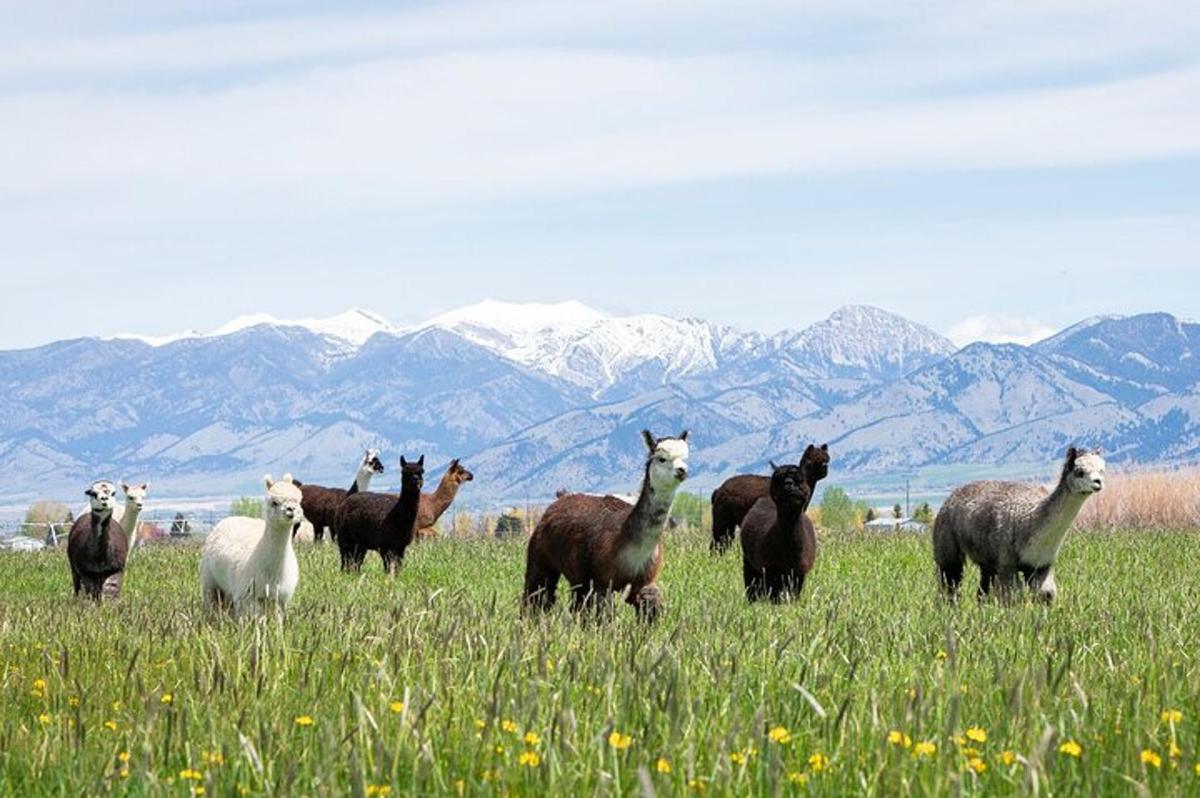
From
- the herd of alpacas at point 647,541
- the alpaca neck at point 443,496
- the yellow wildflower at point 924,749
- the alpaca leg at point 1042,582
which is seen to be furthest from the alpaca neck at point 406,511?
the yellow wildflower at point 924,749

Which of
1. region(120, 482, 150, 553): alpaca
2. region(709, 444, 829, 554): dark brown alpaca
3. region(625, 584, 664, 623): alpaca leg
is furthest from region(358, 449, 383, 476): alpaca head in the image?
region(625, 584, 664, 623): alpaca leg

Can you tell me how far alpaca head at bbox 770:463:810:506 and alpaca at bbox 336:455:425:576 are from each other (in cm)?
724

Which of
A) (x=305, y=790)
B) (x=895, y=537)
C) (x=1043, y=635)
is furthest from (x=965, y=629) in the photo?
(x=895, y=537)

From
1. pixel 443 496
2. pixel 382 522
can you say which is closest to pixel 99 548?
pixel 382 522

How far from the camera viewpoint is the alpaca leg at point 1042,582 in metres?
13.4

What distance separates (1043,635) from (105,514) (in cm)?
1082

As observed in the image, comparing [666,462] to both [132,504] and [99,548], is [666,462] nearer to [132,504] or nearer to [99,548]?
Result: [99,548]

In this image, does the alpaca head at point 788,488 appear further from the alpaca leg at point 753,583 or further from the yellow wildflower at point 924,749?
the yellow wildflower at point 924,749

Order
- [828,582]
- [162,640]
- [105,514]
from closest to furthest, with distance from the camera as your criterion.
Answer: [162,640], [828,582], [105,514]

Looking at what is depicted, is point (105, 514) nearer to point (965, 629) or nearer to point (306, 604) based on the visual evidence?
point (306, 604)

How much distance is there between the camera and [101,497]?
17266 millimetres

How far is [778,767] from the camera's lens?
166 inches

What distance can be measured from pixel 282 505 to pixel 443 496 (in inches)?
591

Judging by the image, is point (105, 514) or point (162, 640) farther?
point (105, 514)
